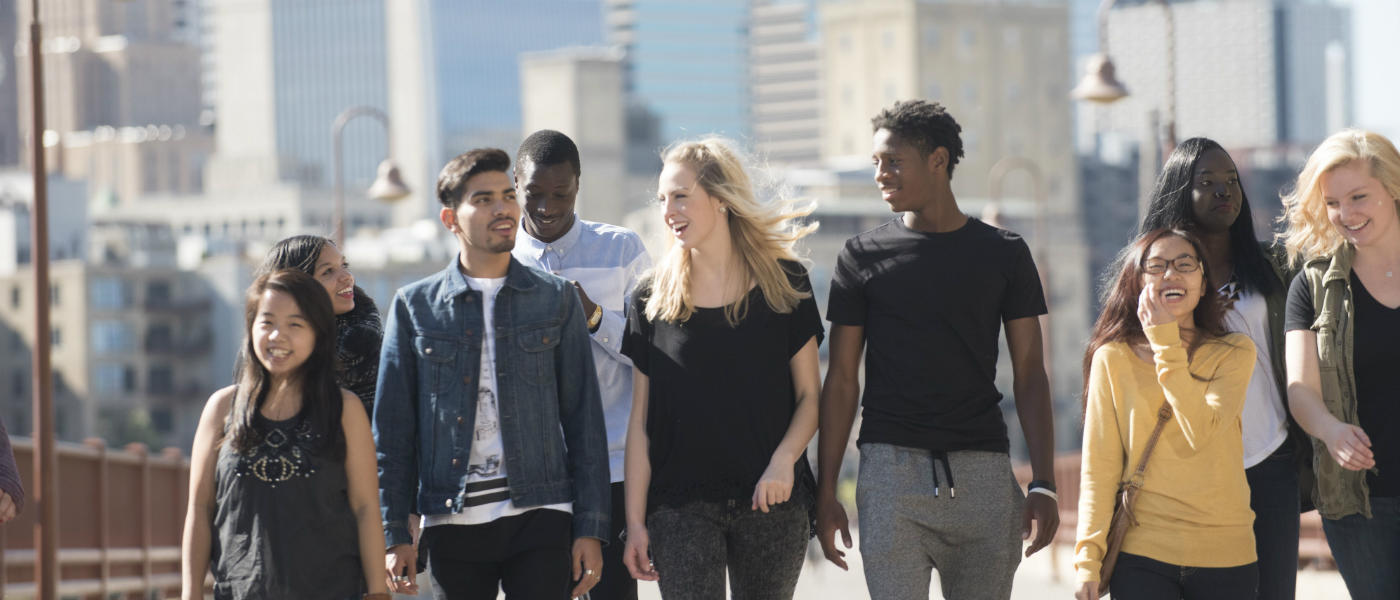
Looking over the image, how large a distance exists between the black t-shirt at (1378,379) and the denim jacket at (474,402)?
2477mm

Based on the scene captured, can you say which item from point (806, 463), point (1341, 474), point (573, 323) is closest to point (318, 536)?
point (573, 323)

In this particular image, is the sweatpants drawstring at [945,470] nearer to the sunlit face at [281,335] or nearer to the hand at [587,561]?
the hand at [587,561]

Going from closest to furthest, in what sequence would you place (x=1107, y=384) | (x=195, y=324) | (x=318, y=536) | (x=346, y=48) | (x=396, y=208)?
(x=318, y=536) < (x=1107, y=384) < (x=195, y=324) < (x=396, y=208) < (x=346, y=48)

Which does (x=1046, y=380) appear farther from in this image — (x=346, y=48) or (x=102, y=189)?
(x=346, y=48)

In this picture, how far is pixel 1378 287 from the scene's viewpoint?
6680 millimetres

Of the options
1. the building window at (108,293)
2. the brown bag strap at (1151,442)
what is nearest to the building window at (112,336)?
the building window at (108,293)

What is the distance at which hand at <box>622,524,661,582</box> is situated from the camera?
639 centimetres

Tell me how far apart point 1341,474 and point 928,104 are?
1.84 metres

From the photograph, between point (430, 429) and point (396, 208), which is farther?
point (396, 208)

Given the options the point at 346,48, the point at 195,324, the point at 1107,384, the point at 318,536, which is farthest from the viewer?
the point at 346,48

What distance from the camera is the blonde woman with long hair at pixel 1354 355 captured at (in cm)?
650

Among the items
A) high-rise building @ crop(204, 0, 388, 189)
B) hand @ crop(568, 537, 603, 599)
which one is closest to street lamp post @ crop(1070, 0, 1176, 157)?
hand @ crop(568, 537, 603, 599)

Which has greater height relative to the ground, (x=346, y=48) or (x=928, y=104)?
(x=346, y=48)

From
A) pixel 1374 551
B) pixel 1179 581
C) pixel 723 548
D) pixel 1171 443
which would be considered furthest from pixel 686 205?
pixel 1374 551
